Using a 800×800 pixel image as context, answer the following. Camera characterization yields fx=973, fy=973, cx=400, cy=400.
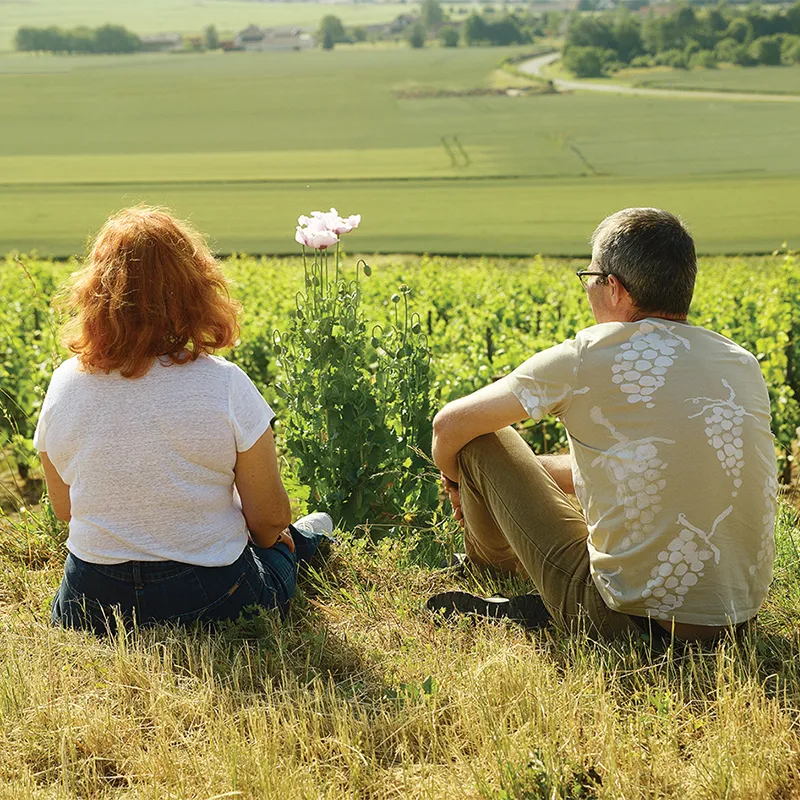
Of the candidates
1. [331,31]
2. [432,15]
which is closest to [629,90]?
[331,31]

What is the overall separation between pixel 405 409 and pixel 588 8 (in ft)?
202

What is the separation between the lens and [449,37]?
188ft

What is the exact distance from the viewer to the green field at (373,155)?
26828mm

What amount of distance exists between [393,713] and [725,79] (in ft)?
151

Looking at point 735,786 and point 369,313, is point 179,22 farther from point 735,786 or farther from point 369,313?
point 735,786

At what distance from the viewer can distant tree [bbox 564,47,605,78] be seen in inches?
1838

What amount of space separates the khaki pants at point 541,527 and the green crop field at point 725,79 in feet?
136

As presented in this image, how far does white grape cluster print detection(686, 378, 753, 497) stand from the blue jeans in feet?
4.59

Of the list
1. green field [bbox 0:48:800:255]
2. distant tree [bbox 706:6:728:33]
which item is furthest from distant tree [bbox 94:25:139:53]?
distant tree [bbox 706:6:728:33]

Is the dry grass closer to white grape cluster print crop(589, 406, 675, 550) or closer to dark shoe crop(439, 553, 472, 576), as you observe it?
white grape cluster print crop(589, 406, 675, 550)

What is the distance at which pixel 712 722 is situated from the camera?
2.32m

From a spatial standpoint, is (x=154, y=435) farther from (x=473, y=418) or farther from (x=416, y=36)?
(x=416, y=36)

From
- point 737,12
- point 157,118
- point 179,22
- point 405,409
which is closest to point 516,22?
point 737,12

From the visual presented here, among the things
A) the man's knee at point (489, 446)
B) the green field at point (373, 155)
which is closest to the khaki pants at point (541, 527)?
the man's knee at point (489, 446)
